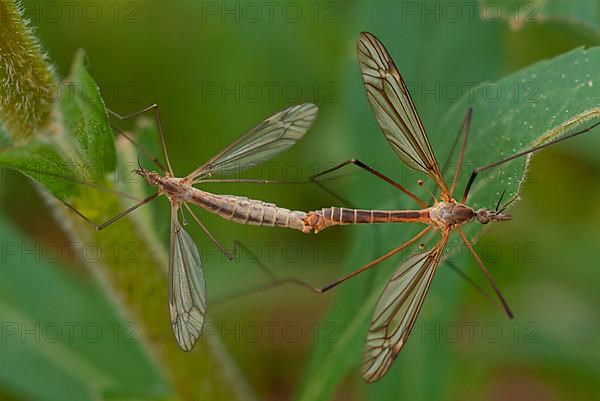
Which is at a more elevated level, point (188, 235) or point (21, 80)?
point (21, 80)

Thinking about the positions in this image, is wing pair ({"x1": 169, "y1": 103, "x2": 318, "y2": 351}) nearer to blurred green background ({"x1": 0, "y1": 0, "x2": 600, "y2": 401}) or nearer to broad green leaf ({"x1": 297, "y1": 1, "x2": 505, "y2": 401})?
blurred green background ({"x1": 0, "y1": 0, "x2": 600, "y2": 401})

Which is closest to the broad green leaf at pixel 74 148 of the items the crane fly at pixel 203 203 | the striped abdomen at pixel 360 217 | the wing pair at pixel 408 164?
the crane fly at pixel 203 203

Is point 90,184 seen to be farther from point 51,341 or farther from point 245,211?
point 51,341

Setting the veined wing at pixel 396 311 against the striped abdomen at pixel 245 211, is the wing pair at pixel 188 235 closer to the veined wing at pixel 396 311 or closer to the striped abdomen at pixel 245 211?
the striped abdomen at pixel 245 211

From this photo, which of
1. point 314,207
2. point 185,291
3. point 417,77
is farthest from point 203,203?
point 314,207

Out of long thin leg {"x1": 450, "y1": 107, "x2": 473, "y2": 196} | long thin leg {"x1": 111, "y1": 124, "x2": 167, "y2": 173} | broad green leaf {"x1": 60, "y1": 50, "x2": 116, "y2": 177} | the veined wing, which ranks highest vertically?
long thin leg {"x1": 111, "y1": 124, "x2": 167, "y2": 173}

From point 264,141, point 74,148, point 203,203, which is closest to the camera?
point 74,148

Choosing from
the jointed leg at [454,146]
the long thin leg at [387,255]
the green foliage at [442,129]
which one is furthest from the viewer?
the long thin leg at [387,255]

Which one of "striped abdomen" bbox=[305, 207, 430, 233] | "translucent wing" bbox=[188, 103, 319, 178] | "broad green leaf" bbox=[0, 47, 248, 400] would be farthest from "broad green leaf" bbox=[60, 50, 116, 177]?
"striped abdomen" bbox=[305, 207, 430, 233]
